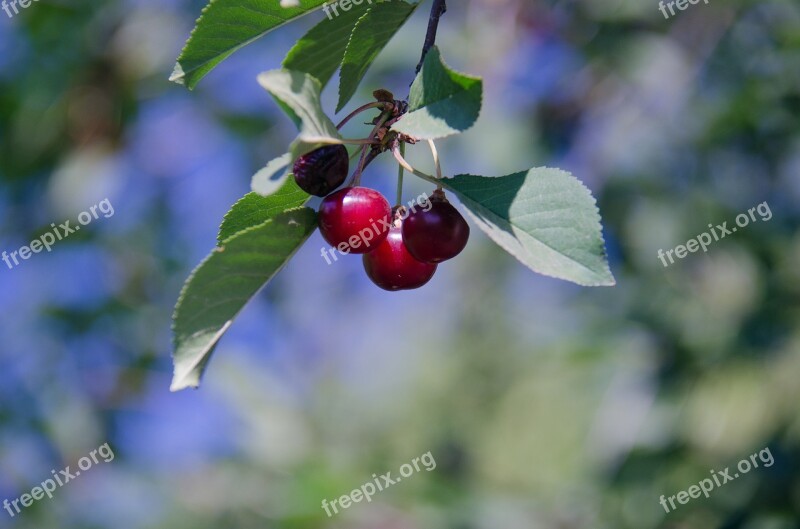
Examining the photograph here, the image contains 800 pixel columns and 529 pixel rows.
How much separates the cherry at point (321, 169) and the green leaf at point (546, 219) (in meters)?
0.18

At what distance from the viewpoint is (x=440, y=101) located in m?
1.06

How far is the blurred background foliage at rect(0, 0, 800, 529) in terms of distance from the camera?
138 inches

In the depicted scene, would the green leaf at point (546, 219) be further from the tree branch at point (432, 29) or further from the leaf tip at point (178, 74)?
the leaf tip at point (178, 74)

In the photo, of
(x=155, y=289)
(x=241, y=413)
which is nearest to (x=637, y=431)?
(x=241, y=413)

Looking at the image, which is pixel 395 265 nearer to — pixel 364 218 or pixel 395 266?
pixel 395 266

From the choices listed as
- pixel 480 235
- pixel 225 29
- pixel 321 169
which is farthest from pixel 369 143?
pixel 480 235

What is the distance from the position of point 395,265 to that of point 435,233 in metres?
0.13

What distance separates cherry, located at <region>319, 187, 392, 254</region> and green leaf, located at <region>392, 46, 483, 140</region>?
135 millimetres

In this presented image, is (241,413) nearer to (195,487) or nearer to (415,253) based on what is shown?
(195,487)

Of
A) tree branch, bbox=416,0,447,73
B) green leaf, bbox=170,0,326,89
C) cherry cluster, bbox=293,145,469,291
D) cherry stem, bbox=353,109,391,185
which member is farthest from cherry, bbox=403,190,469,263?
green leaf, bbox=170,0,326,89

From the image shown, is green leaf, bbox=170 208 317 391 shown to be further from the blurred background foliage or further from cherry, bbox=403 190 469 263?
the blurred background foliage

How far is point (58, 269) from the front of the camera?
434 centimetres

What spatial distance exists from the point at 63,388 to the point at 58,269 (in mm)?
640

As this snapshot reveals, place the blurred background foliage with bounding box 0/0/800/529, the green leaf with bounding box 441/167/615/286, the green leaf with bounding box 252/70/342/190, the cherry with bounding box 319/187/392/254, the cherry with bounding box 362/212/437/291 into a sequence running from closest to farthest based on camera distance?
the green leaf with bounding box 252/70/342/190
the green leaf with bounding box 441/167/615/286
the cherry with bounding box 319/187/392/254
the cherry with bounding box 362/212/437/291
the blurred background foliage with bounding box 0/0/800/529
